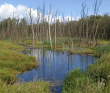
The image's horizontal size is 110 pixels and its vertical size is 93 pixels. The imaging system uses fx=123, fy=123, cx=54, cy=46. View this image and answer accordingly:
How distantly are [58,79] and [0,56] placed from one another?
5.99m

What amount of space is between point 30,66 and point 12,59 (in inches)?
68.2

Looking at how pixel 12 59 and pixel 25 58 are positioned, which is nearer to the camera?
pixel 12 59

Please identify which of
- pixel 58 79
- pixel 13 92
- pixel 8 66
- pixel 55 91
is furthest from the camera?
pixel 8 66

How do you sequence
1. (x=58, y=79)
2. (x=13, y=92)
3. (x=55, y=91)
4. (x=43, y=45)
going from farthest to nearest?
(x=43, y=45)
(x=58, y=79)
(x=55, y=91)
(x=13, y=92)

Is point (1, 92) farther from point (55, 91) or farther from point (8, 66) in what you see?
point (8, 66)

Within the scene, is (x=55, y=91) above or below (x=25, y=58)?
below

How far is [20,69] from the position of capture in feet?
33.2

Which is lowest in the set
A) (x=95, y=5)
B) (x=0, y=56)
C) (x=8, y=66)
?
(x=8, y=66)

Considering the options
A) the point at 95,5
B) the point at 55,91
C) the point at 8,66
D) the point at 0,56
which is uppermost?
the point at 95,5

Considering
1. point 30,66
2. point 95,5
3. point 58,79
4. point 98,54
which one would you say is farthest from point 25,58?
point 95,5

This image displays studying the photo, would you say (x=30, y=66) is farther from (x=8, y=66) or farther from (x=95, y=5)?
(x=95, y=5)

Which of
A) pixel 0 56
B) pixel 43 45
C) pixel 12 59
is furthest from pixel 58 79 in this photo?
pixel 43 45

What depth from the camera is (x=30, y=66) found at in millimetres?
10977

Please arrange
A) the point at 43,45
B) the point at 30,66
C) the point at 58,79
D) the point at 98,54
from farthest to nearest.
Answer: the point at 43,45 → the point at 98,54 → the point at 30,66 → the point at 58,79
